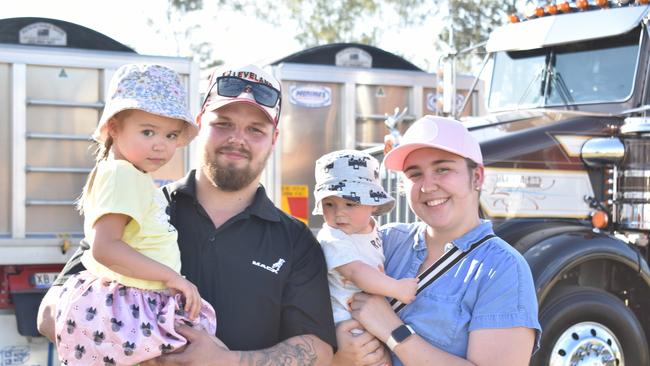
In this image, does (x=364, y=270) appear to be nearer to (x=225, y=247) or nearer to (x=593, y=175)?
(x=225, y=247)

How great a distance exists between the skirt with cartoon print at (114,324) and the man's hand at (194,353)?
0.08 feet

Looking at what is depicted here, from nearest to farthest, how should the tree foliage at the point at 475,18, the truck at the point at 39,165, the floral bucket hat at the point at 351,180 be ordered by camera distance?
the floral bucket hat at the point at 351,180 < the truck at the point at 39,165 < the tree foliage at the point at 475,18

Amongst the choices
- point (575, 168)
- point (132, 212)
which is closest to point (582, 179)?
point (575, 168)

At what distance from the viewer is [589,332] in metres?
5.31

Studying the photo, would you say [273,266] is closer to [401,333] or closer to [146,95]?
[401,333]

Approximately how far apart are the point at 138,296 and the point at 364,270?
0.76 meters

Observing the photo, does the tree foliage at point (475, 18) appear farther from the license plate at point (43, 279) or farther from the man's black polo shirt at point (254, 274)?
the man's black polo shirt at point (254, 274)

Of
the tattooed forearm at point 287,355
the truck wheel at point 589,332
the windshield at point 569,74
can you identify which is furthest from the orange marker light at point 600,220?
the tattooed forearm at point 287,355

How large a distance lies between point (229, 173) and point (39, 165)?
3735 millimetres

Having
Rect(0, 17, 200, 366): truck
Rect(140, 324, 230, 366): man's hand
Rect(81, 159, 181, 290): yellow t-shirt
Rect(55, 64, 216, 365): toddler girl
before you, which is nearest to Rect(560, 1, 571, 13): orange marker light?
Rect(0, 17, 200, 366): truck

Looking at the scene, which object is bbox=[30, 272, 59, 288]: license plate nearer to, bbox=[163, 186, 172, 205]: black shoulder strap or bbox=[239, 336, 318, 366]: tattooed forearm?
bbox=[163, 186, 172, 205]: black shoulder strap

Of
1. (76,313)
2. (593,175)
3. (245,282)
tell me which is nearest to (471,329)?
(245,282)

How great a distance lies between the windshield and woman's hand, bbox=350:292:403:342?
3.83 metres

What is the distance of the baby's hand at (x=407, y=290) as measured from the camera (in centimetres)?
279
